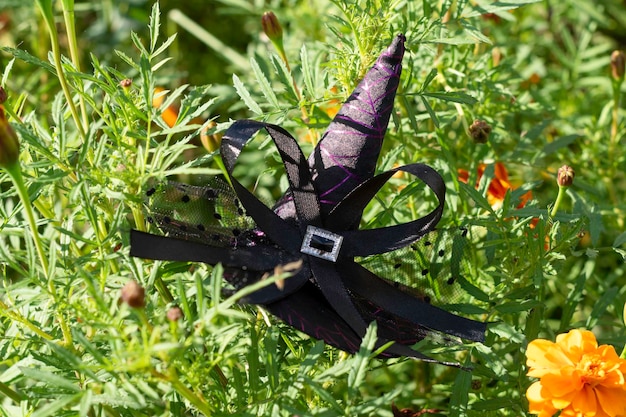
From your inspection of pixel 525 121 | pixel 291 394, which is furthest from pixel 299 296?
pixel 525 121

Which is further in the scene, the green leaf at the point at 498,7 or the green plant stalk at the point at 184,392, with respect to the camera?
the green leaf at the point at 498,7

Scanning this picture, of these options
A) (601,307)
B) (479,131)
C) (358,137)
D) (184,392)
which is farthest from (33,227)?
(601,307)

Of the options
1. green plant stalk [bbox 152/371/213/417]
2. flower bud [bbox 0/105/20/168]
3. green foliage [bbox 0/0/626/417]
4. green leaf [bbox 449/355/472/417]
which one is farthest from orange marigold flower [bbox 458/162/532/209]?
flower bud [bbox 0/105/20/168]

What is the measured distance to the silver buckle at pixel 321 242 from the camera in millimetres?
727

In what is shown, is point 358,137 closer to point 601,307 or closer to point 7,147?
point 7,147

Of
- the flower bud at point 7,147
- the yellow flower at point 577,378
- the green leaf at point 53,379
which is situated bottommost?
the green leaf at point 53,379

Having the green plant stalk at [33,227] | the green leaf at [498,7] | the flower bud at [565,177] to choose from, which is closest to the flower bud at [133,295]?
the green plant stalk at [33,227]

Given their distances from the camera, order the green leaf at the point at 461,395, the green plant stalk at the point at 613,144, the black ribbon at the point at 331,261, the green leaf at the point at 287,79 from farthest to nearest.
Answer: the green plant stalk at the point at 613,144 → the green leaf at the point at 287,79 → the green leaf at the point at 461,395 → the black ribbon at the point at 331,261

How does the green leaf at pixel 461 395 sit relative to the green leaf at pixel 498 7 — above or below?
below

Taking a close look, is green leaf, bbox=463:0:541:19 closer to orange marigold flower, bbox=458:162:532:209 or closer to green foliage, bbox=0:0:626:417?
green foliage, bbox=0:0:626:417

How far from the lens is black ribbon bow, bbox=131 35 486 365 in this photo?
27.1 inches

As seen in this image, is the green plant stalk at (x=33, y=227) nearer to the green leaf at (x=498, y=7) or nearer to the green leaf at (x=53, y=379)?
the green leaf at (x=53, y=379)

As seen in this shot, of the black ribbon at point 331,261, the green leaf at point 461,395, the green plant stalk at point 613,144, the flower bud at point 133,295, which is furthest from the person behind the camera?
the green plant stalk at point 613,144

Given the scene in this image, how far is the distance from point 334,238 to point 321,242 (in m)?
0.01
